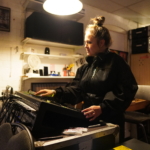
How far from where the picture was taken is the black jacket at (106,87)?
97 cm

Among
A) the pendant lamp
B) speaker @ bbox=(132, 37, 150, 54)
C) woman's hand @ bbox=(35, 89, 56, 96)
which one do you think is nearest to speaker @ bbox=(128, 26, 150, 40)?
speaker @ bbox=(132, 37, 150, 54)

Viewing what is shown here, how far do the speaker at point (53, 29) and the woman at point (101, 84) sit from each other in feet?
3.86

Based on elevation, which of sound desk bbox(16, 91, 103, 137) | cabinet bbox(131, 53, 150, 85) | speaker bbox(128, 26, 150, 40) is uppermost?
speaker bbox(128, 26, 150, 40)

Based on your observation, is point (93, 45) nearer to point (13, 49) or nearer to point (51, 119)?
point (51, 119)

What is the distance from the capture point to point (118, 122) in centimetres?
112

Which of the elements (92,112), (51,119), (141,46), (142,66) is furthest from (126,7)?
(51,119)

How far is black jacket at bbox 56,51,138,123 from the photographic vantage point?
0.97 m

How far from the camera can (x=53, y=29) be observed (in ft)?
7.79

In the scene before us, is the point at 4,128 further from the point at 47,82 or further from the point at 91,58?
the point at 47,82

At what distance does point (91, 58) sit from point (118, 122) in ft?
1.71

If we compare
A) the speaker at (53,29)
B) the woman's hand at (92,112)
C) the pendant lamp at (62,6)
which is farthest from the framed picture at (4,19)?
the woman's hand at (92,112)

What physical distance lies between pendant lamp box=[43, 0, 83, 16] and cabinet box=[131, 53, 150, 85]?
2.55 meters

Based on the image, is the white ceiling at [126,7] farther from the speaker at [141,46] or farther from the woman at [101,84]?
the woman at [101,84]

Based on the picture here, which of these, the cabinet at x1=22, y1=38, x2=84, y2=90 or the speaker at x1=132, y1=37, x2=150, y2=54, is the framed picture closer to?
the cabinet at x1=22, y1=38, x2=84, y2=90
